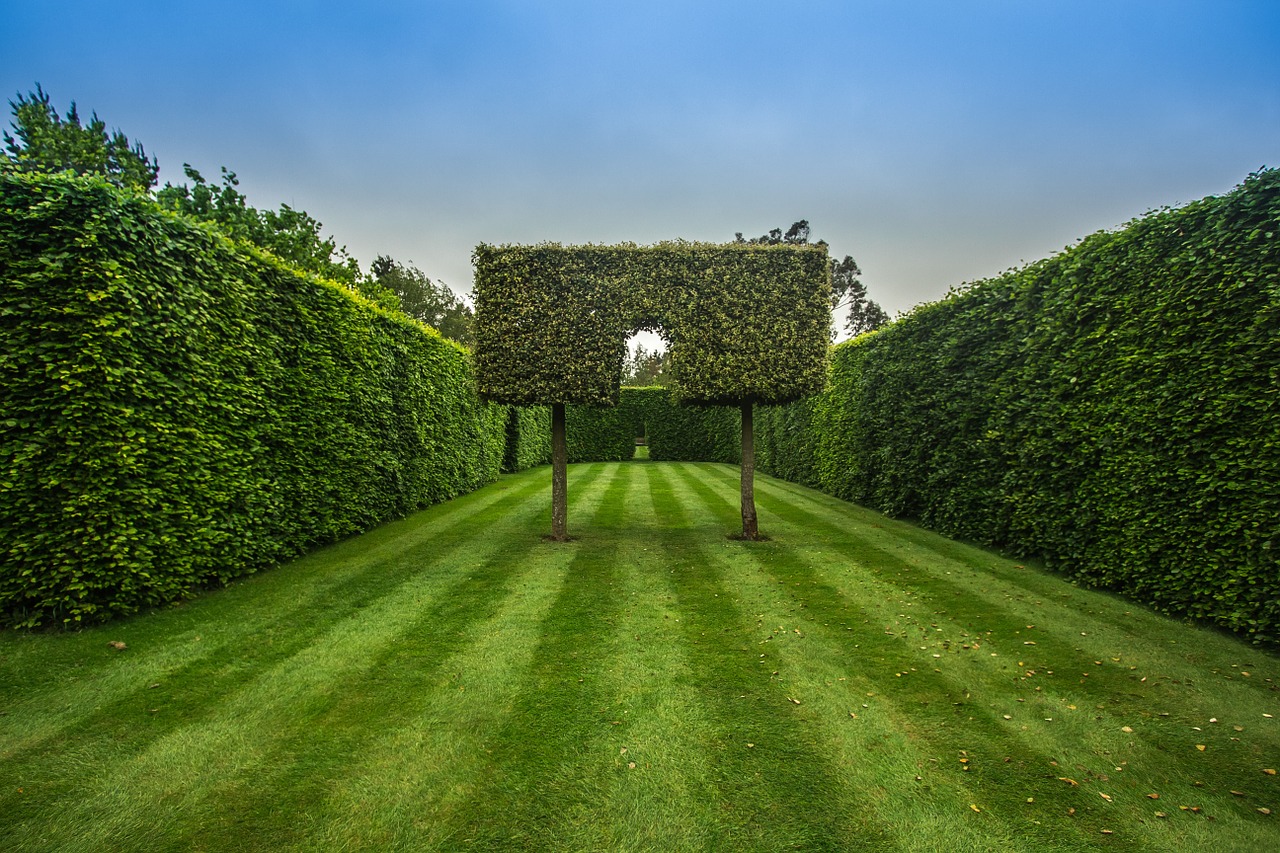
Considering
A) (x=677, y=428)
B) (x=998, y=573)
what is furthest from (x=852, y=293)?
(x=998, y=573)

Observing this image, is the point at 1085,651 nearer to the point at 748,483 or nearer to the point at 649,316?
the point at 748,483

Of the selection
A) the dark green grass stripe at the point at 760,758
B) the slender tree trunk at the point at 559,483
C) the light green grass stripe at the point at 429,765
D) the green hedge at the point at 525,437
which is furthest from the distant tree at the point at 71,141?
the dark green grass stripe at the point at 760,758

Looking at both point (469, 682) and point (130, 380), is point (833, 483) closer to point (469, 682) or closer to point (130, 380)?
point (469, 682)

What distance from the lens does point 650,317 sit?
8.22 meters

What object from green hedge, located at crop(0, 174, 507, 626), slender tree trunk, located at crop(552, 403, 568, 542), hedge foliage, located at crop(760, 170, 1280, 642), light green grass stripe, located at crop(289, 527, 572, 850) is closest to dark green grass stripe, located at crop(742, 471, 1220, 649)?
hedge foliage, located at crop(760, 170, 1280, 642)

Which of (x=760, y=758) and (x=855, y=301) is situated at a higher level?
(x=855, y=301)

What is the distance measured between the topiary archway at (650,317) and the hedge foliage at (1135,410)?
2.45m

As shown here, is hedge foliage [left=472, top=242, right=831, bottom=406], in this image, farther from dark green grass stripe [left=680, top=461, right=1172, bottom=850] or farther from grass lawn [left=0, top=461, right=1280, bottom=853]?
dark green grass stripe [left=680, top=461, right=1172, bottom=850]

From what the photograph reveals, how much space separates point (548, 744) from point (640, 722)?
0.59 metres

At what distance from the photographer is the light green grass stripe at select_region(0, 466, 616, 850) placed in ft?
7.42

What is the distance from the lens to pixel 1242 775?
264 centimetres

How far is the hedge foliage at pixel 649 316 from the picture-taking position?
8.02m

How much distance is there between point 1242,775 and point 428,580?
670cm

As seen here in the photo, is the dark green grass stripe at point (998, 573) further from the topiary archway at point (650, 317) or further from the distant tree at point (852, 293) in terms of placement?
the distant tree at point (852, 293)
